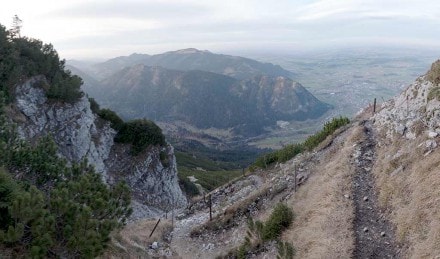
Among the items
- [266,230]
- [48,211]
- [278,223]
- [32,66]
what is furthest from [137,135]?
[48,211]

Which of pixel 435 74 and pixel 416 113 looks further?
pixel 435 74

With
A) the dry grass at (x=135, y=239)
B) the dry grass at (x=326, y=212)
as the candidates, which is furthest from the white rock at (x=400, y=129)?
the dry grass at (x=135, y=239)

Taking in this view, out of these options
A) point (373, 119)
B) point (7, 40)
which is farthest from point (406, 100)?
point (7, 40)

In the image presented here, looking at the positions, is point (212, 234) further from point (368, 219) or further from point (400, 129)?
point (400, 129)

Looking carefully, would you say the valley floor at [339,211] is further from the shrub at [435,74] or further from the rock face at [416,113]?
the shrub at [435,74]

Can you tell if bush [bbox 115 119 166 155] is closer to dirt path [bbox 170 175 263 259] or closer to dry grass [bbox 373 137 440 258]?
dirt path [bbox 170 175 263 259]

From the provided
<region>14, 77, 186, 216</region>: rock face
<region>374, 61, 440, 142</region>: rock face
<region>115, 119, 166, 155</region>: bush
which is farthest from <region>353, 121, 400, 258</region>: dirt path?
<region>115, 119, 166, 155</region>: bush
